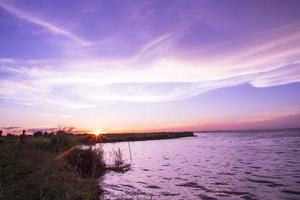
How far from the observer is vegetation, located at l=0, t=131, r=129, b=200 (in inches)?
420

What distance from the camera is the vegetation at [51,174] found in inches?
420

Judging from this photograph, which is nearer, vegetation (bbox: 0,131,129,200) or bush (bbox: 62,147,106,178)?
vegetation (bbox: 0,131,129,200)

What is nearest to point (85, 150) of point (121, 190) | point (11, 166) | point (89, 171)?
point (89, 171)

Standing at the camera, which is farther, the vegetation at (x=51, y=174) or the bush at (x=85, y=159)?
the bush at (x=85, y=159)

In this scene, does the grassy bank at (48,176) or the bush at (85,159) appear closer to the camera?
the grassy bank at (48,176)

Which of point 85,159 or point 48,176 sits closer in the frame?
point 48,176

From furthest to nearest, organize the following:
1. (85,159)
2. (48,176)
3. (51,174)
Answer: (85,159) → (51,174) → (48,176)

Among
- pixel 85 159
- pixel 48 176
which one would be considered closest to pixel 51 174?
pixel 48 176

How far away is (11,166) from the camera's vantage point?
15.5 meters

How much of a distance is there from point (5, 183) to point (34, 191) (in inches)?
88.6

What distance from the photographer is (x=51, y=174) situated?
535 inches

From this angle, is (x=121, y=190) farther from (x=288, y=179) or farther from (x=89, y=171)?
(x=288, y=179)

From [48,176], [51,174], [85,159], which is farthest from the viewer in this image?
[85,159]

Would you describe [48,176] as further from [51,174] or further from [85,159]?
[85,159]
